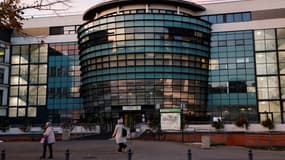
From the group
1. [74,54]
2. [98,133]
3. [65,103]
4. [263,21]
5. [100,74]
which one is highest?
[263,21]

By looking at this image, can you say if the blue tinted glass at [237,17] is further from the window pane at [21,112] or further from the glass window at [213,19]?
the window pane at [21,112]

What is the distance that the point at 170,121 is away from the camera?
32.8 metres

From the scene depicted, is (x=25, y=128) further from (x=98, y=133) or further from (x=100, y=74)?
(x=100, y=74)

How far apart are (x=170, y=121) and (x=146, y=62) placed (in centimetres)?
2667

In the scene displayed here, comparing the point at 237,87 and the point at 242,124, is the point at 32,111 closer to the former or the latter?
the point at 237,87

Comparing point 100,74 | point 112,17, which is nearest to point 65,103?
point 100,74

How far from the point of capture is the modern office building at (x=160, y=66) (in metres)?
58.5

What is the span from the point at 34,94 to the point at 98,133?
89.4 feet

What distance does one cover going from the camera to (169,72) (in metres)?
58.8

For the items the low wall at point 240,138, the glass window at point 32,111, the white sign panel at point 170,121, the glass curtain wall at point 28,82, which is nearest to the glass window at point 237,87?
the low wall at point 240,138

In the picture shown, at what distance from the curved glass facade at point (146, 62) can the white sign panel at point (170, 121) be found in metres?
24.3

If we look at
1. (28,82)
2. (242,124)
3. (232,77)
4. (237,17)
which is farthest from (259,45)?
(28,82)

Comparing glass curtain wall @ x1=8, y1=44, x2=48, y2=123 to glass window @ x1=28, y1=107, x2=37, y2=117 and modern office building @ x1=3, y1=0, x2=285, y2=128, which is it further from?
modern office building @ x1=3, y1=0, x2=285, y2=128

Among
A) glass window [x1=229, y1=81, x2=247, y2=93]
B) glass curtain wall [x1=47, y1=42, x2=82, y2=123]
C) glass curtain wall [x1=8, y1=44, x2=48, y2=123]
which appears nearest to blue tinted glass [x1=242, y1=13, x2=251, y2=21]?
glass window [x1=229, y1=81, x2=247, y2=93]
